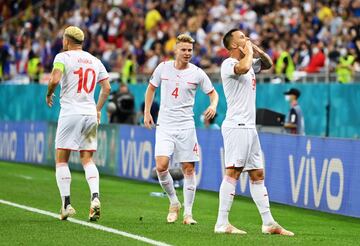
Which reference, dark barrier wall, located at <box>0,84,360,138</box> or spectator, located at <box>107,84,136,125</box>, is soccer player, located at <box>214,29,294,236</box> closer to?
dark barrier wall, located at <box>0,84,360,138</box>

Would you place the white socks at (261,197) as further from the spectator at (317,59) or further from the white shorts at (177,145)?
the spectator at (317,59)

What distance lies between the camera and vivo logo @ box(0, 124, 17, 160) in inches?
1082

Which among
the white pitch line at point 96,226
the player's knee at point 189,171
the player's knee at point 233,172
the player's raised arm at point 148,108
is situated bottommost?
the white pitch line at point 96,226

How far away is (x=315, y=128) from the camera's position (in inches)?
874

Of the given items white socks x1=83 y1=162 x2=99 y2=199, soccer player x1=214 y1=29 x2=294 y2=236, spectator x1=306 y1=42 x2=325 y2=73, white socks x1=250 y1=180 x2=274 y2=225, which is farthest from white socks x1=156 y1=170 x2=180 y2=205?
spectator x1=306 y1=42 x2=325 y2=73

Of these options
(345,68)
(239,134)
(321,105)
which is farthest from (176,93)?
(345,68)

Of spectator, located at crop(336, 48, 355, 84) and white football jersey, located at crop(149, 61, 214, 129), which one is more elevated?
spectator, located at crop(336, 48, 355, 84)

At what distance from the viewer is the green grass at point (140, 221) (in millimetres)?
11773

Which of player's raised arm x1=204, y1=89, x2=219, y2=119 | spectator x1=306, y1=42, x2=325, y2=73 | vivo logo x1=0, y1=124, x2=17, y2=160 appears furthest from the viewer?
vivo logo x1=0, y1=124, x2=17, y2=160

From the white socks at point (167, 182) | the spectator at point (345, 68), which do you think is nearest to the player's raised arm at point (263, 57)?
the white socks at point (167, 182)

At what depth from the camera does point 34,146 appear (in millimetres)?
26625

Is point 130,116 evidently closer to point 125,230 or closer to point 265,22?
point 265,22

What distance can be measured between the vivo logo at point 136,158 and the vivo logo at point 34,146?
405cm

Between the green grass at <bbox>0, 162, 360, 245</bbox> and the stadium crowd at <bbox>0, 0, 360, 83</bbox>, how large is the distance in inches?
234
